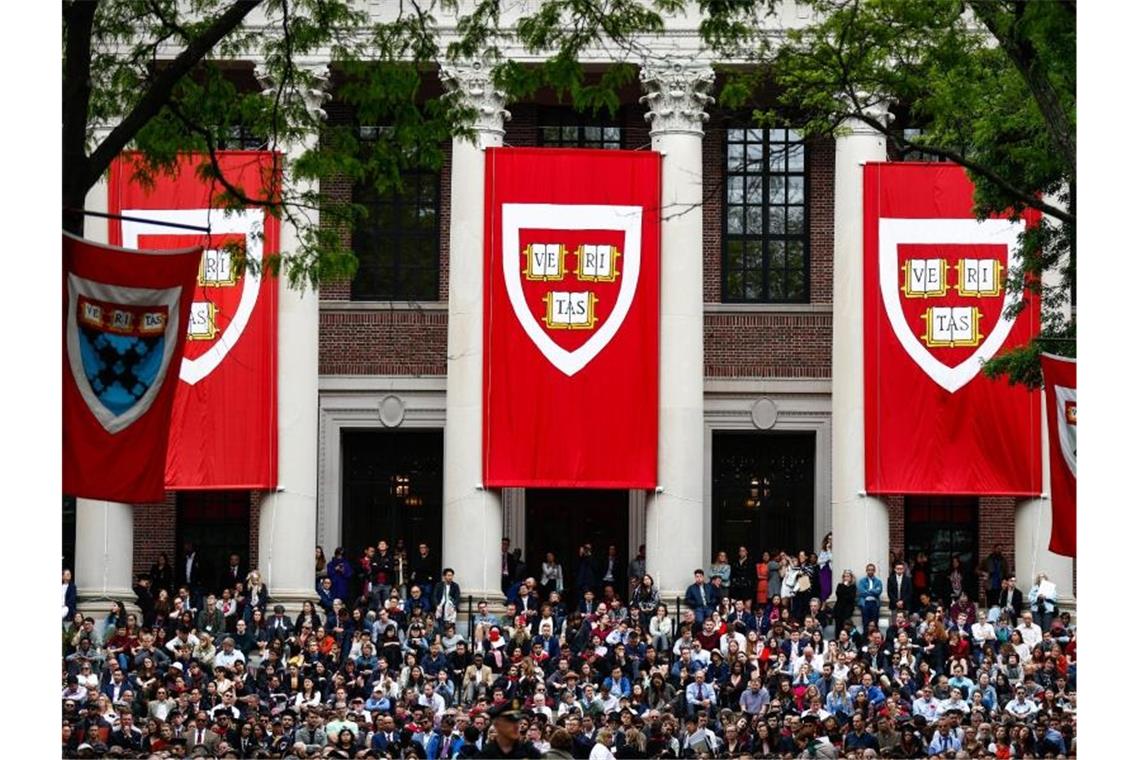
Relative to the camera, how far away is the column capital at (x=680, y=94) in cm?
4569

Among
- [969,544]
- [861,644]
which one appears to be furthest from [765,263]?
[861,644]

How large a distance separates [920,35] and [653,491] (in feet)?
67.9

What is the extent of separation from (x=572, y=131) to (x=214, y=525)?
35.5 feet

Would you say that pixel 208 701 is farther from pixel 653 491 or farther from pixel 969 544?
pixel 969 544

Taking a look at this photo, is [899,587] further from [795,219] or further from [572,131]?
[572,131]

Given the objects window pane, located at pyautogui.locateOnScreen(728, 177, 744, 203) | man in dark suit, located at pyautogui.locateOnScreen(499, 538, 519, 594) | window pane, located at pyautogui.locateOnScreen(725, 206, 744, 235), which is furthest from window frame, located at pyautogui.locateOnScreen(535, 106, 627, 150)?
man in dark suit, located at pyautogui.locateOnScreen(499, 538, 519, 594)

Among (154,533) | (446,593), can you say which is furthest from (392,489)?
(446,593)

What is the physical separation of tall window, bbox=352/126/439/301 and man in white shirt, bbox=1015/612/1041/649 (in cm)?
1473

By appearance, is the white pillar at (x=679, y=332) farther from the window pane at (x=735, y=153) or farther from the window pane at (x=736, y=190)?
the window pane at (x=735, y=153)

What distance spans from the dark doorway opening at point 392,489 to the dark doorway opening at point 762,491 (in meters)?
5.67

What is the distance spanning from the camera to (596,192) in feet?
143

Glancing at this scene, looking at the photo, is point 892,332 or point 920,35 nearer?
point 920,35

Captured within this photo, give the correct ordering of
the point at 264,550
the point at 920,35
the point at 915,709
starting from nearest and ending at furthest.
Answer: the point at 920,35 → the point at 915,709 → the point at 264,550

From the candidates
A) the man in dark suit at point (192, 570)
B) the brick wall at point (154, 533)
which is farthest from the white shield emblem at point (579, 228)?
the brick wall at point (154, 533)
